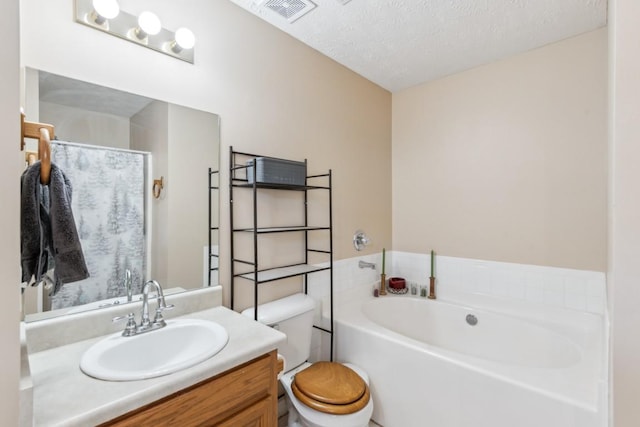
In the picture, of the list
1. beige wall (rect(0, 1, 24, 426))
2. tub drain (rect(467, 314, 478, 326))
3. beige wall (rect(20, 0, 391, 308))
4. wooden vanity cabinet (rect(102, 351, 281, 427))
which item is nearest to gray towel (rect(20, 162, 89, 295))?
beige wall (rect(0, 1, 24, 426))

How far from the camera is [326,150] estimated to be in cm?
230

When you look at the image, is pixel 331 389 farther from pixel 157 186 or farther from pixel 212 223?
pixel 157 186

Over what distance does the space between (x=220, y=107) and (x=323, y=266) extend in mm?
1300

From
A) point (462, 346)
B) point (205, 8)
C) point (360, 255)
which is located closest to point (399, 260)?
point (360, 255)

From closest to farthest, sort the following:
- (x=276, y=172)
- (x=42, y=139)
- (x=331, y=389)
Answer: (x=42, y=139) → (x=331, y=389) → (x=276, y=172)

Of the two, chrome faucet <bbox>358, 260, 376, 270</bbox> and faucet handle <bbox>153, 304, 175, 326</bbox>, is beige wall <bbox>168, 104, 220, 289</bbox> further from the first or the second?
chrome faucet <bbox>358, 260, 376, 270</bbox>

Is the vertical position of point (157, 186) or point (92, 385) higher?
point (157, 186)

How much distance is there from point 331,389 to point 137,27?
6.55 ft

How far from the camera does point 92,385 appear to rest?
0.89m

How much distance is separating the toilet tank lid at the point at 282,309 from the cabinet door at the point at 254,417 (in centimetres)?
47

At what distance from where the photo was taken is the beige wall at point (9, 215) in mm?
626

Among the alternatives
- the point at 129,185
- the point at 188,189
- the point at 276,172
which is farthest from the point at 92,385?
the point at 276,172

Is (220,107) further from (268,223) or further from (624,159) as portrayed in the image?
(624,159)

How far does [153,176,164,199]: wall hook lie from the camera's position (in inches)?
56.5
